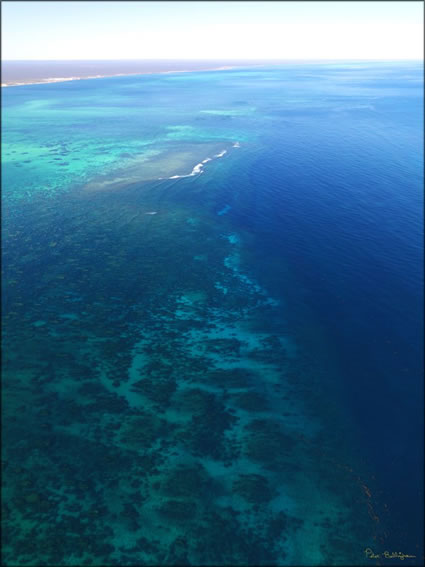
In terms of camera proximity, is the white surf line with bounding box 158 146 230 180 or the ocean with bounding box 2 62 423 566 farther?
the white surf line with bounding box 158 146 230 180

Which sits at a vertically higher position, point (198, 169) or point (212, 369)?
point (198, 169)

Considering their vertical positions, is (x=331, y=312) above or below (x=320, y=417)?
above

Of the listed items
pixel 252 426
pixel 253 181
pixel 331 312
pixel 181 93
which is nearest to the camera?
pixel 252 426

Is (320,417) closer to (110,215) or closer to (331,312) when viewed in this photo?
(331,312)

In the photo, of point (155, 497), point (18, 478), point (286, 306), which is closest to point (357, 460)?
point (155, 497)

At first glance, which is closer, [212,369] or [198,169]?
[212,369]

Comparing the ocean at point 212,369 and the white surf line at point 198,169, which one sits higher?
the white surf line at point 198,169

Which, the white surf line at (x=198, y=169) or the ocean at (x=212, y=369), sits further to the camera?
the white surf line at (x=198, y=169)

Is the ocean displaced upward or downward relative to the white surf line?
downward
